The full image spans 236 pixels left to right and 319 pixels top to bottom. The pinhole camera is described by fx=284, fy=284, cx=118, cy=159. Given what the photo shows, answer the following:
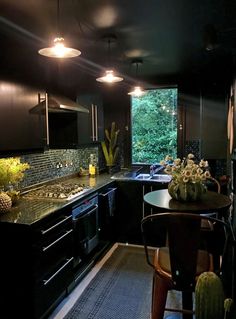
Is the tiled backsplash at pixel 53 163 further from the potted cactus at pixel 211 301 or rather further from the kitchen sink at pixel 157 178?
the potted cactus at pixel 211 301

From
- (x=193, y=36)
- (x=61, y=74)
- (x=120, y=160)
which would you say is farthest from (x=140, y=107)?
(x=193, y=36)

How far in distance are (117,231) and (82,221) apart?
1290 millimetres

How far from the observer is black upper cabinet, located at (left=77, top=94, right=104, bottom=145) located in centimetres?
348

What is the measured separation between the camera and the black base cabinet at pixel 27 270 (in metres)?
2.03

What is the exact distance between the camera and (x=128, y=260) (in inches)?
134

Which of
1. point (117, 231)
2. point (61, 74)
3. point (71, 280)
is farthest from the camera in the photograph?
point (117, 231)

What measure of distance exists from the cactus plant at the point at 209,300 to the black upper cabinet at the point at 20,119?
1.80 meters

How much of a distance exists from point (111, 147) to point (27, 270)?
2714mm

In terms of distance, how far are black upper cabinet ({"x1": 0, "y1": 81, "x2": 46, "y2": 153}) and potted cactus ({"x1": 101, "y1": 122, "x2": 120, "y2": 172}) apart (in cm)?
184

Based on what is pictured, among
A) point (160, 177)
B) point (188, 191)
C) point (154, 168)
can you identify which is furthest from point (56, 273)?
point (154, 168)

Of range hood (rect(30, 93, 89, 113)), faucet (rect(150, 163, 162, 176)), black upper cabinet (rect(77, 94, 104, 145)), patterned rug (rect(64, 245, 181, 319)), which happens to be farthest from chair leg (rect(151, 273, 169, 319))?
faucet (rect(150, 163, 162, 176))

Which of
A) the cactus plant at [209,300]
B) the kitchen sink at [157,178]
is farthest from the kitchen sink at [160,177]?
the cactus plant at [209,300]

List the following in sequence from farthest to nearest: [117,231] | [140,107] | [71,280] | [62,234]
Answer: [140,107]
[117,231]
[71,280]
[62,234]

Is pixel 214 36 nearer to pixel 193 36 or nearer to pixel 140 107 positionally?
pixel 193 36
